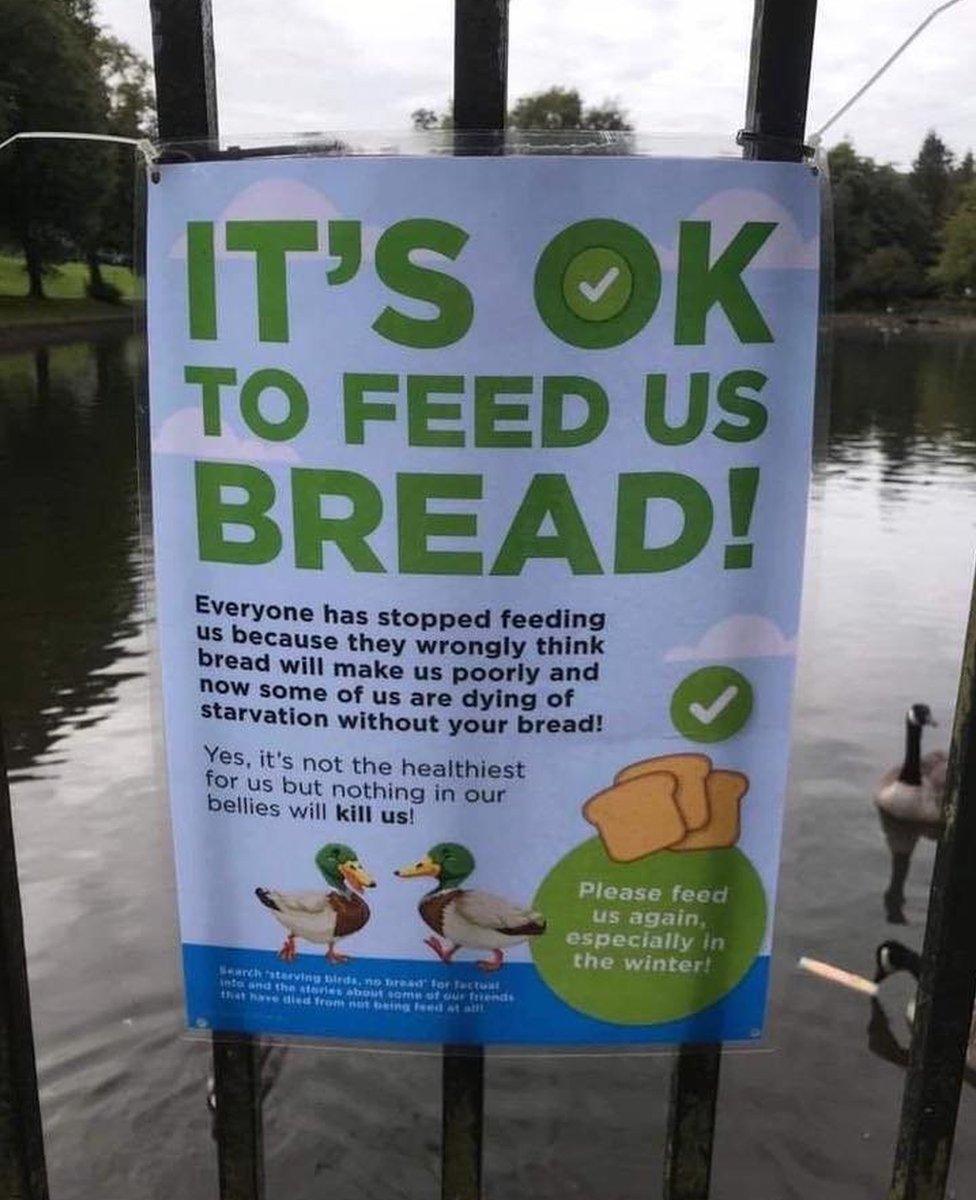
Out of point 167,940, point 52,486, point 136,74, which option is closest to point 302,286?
point 167,940

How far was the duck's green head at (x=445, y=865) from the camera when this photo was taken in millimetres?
2279

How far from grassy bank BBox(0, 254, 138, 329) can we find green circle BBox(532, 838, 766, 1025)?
42.8 m

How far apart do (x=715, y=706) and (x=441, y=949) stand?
761mm

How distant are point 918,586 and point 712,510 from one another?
596 inches

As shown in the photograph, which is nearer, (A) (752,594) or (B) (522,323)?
(B) (522,323)

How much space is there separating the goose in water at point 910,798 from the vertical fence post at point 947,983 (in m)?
6.84

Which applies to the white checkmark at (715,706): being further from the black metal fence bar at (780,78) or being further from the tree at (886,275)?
the tree at (886,275)

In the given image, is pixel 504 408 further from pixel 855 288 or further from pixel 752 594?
pixel 855 288

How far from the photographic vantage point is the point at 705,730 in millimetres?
2230

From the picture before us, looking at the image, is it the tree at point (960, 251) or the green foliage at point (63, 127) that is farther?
the tree at point (960, 251)

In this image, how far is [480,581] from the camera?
6.95ft

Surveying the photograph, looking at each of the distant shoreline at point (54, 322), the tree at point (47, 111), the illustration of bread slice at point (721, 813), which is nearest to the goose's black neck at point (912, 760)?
the illustration of bread slice at point (721, 813)

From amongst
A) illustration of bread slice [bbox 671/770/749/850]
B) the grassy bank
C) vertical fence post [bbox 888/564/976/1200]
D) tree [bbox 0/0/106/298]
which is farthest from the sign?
the grassy bank

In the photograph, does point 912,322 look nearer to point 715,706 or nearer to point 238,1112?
point 715,706
